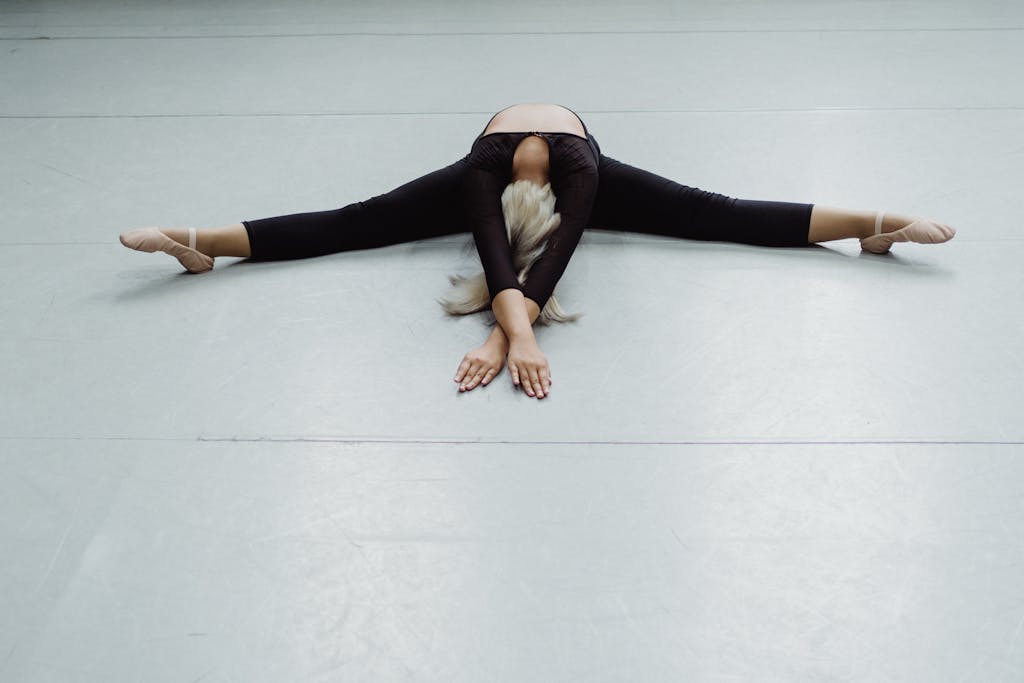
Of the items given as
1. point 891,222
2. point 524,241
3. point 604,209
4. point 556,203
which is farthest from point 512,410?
point 891,222

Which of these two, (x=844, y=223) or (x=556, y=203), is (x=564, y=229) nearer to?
(x=556, y=203)

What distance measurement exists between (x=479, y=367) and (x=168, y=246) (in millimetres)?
843

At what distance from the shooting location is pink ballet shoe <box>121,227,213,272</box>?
207cm

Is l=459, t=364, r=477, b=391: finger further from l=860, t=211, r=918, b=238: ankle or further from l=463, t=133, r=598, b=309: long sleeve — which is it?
l=860, t=211, r=918, b=238: ankle

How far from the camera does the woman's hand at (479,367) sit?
1824mm

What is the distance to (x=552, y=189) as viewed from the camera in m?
A: 2.12

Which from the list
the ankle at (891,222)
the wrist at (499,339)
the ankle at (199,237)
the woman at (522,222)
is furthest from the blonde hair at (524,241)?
the ankle at (891,222)

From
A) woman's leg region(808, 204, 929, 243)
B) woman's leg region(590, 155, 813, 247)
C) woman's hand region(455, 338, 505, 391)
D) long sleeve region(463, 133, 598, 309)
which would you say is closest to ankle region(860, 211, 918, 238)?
woman's leg region(808, 204, 929, 243)

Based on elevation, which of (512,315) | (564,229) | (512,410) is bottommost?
(512,410)

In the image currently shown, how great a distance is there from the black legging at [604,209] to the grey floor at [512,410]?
54 mm

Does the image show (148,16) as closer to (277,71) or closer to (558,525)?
(277,71)

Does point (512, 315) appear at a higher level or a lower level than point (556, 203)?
lower

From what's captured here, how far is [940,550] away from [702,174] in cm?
131

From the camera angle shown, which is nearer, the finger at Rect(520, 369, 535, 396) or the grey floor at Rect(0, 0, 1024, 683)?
the grey floor at Rect(0, 0, 1024, 683)
